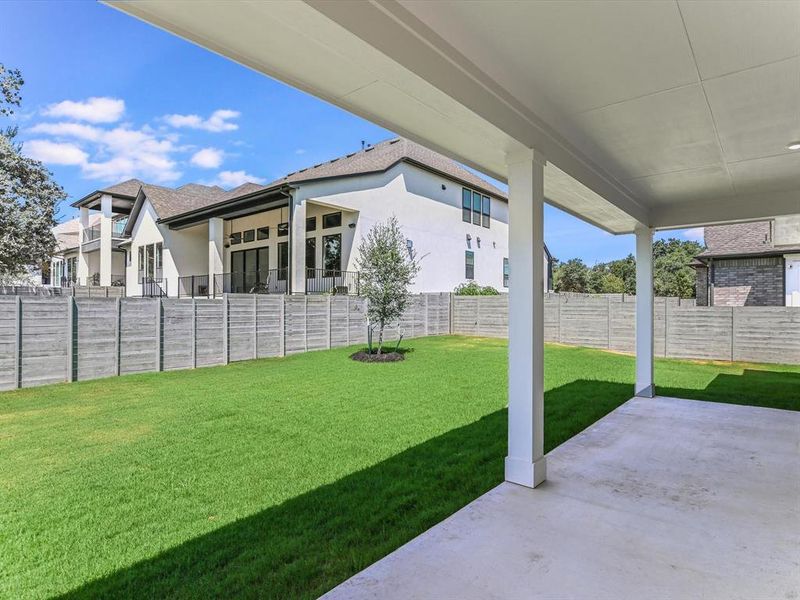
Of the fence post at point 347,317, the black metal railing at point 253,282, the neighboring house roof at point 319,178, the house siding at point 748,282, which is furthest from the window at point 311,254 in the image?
the house siding at point 748,282

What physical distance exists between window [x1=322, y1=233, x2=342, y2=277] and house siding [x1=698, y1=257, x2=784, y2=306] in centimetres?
1238

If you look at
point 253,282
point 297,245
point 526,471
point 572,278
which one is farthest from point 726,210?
point 572,278

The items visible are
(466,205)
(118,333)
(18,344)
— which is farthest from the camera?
(466,205)

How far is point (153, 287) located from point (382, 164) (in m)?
11.6

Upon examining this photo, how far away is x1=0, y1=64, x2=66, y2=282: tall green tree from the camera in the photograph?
476 inches

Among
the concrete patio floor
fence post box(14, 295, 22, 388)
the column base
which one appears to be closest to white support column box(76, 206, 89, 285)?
fence post box(14, 295, 22, 388)

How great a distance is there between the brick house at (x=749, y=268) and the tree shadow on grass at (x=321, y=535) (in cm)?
1250

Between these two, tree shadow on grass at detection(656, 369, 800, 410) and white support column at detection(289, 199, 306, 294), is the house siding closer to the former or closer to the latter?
tree shadow on grass at detection(656, 369, 800, 410)

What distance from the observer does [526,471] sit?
10.8ft

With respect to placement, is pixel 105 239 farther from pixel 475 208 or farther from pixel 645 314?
pixel 645 314

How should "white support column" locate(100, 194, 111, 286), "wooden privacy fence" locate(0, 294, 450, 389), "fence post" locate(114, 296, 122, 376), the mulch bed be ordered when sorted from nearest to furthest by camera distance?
"wooden privacy fence" locate(0, 294, 450, 389) → "fence post" locate(114, 296, 122, 376) → the mulch bed → "white support column" locate(100, 194, 111, 286)

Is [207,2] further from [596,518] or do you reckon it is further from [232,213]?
[232,213]

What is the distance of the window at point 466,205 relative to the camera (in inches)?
729

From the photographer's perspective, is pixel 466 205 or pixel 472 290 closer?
pixel 472 290
